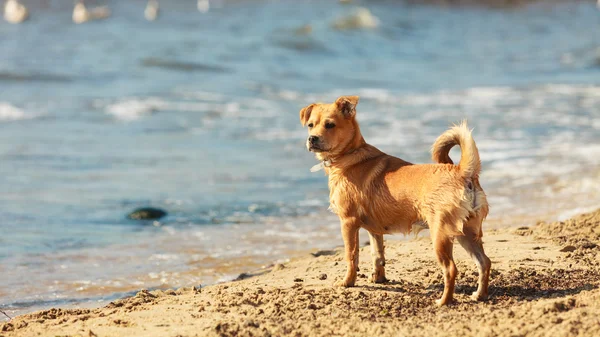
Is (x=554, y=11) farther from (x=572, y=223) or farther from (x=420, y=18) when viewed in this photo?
(x=572, y=223)

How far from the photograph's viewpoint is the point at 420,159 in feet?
39.7

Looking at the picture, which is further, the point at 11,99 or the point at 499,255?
the point at 11,99

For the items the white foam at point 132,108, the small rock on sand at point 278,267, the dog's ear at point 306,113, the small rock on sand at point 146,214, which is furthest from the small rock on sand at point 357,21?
the dog's ear at point 306,113

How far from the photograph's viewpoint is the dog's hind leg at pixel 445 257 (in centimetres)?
523

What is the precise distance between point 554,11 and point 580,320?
50510mm

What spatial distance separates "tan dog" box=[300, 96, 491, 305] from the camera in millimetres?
5230

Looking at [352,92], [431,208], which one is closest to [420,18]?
[352,92]

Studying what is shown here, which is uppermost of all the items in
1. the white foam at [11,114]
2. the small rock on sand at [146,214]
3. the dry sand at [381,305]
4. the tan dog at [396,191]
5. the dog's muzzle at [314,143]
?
the white foam at [11,114]

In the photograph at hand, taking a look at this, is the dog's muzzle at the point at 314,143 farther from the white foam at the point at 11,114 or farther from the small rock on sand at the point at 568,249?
the white foam at the point at 11,114

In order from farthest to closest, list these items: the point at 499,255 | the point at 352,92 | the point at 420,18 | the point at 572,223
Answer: the point at 420,18 < the point at 352,92 < the point at 572,223 < the point at 499,255

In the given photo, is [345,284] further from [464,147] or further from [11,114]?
[11,114]

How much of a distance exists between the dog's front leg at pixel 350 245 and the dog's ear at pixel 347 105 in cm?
80

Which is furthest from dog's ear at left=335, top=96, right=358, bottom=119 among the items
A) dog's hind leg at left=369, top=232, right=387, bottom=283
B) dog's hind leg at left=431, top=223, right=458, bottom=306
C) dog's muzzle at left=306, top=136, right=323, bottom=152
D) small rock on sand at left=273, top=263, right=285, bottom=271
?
small rock on sand at left=273, top=263, right=285, bottom=271

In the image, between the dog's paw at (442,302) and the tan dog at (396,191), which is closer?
the tan dog at (396,191)
